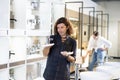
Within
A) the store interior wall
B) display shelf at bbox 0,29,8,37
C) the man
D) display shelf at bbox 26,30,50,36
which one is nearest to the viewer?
display shelf at bbox 0,29,8,37

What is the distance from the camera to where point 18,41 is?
4297 mm

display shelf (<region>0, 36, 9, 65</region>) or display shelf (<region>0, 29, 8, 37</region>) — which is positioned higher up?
display shelf (<region>0, 29, 8, 37</region>)

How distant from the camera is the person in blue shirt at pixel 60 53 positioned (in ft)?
8.57

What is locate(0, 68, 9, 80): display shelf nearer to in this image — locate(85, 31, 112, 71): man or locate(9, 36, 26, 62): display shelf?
locate(9, 36, 26, 62): display shelf

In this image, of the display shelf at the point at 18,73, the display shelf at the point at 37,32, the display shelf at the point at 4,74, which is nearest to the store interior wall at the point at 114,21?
the display shelf at the point at 37,32

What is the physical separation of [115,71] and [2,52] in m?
1.75

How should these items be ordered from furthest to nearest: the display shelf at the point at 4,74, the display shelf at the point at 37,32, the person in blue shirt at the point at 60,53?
the display shelf at the point at 37,32 → the display shelf at the point at 4,74 → the person in blue shirt at the point at 60,53

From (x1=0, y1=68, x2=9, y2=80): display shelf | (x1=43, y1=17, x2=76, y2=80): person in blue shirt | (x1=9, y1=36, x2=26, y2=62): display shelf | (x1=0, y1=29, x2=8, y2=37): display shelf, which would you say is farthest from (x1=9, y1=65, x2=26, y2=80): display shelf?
(x1=43, y1=17, x2=76, y2=80): person in blue shirt

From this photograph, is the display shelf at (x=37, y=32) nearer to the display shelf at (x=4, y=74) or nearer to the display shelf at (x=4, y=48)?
the display shelf at (x=4, y=48)

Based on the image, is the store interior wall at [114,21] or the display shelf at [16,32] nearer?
the display shelf at [16,32]

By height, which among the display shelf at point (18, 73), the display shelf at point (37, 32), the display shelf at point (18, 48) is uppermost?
the display shelf at point (37, 32)

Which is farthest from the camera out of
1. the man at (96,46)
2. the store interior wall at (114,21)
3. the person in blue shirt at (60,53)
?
the store interior wall at (114,21)

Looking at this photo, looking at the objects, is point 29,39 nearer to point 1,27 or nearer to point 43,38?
point 43,38

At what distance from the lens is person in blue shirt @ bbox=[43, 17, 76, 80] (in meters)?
2.61
